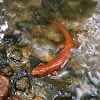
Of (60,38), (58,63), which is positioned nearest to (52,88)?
(58,63)

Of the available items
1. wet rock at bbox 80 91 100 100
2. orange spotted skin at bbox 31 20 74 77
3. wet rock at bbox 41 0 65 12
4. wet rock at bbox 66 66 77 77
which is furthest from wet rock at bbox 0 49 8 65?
wet rock at bbox 41 0 65 12

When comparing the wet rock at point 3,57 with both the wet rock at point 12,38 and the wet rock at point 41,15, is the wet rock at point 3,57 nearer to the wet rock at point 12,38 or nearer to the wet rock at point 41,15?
the wet rock at point 12,38

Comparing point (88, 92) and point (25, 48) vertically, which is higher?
point (25, 48)

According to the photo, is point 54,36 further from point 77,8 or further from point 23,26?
point 77,8

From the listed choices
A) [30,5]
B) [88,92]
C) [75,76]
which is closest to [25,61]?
[75,76]

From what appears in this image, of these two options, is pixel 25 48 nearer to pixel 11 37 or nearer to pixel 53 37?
pixel 11 37

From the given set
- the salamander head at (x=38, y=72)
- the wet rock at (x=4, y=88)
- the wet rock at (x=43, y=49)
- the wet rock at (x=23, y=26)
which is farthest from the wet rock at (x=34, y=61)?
the wet rock at (x=23, y=26)

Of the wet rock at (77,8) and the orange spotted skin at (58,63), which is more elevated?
the wet rock at (77,8)
